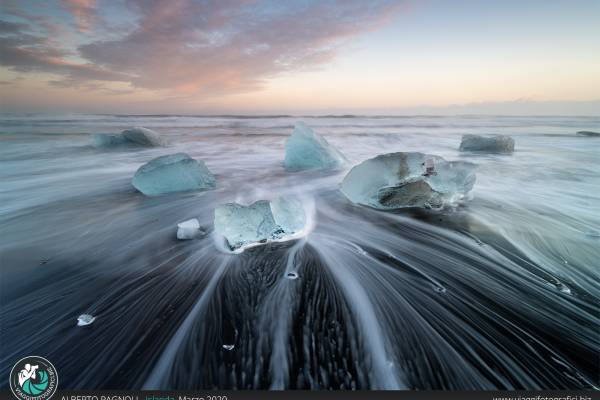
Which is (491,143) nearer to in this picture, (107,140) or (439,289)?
(439,289)

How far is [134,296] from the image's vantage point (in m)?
1.50

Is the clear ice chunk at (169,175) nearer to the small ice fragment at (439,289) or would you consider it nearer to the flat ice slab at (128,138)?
the small ice fragment at (439,289)

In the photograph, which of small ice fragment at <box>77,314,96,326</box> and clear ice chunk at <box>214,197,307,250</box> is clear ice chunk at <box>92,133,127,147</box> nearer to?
clear ice chunk at <box>214,197,307,250</box>

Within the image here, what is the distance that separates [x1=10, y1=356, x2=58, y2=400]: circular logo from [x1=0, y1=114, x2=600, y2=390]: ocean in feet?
0.13

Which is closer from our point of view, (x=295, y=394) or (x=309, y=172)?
(x=295, y=394)

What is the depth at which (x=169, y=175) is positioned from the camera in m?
3.27

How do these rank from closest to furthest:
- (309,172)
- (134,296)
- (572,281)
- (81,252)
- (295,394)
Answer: (295,394)
(134,296)
(572,281)
(81,252)
(309,172)

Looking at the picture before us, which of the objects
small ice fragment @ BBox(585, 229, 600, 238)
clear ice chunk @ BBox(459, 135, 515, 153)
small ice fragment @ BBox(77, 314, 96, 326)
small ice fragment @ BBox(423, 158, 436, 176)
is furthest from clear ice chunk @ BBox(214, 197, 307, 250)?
clear ice chunk @ BBox(459, 135, 515, 153)

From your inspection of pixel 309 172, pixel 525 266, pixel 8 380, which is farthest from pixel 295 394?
pixel 309 172

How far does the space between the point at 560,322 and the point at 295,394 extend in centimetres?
142

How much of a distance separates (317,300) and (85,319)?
4.07 ft

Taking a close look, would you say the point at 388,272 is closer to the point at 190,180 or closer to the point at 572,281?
the point at 572,281

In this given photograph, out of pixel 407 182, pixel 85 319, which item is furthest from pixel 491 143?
pixel 85 319

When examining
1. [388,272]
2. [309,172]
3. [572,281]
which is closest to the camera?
[572,281]
